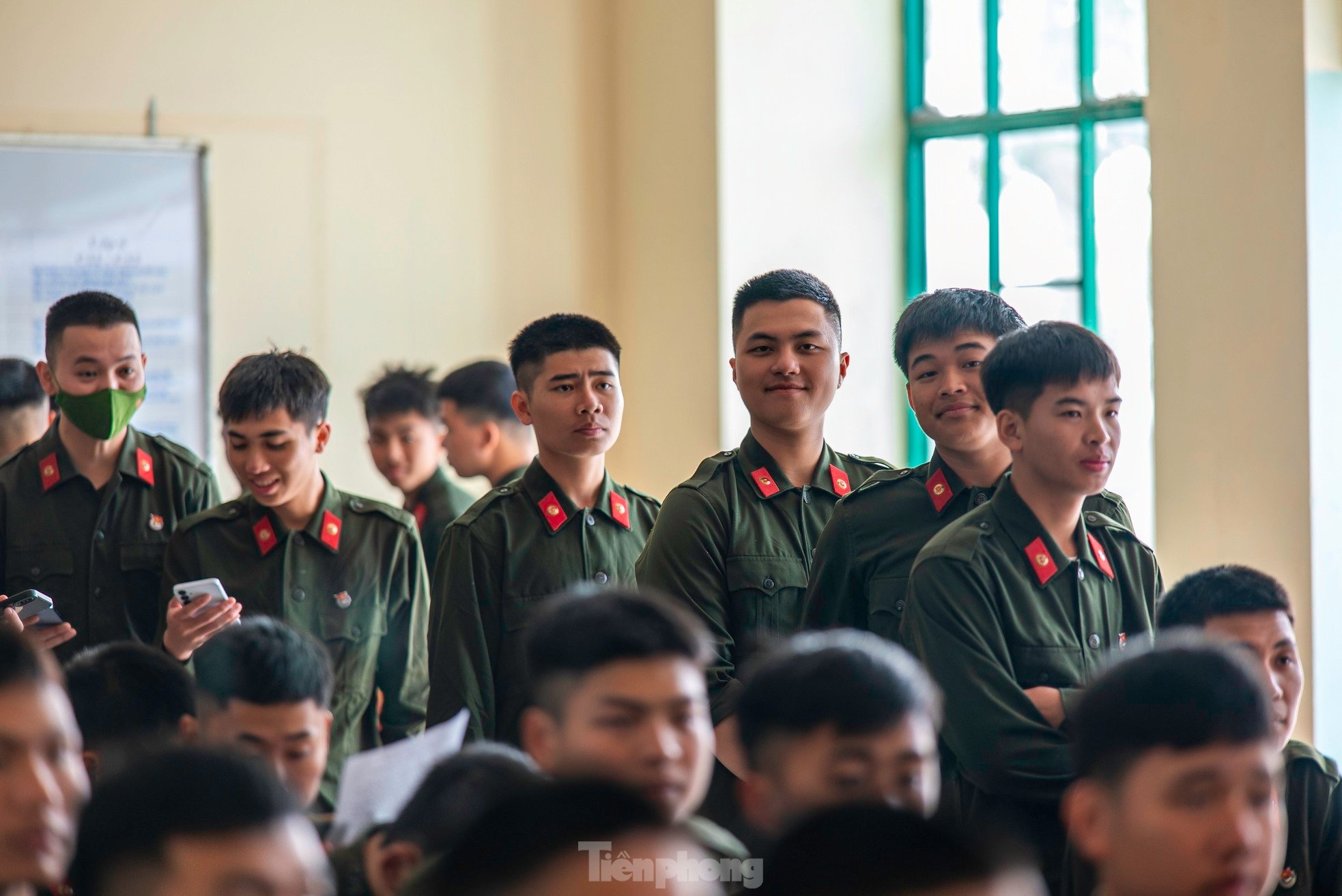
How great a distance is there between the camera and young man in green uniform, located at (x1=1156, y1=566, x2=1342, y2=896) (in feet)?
8.13

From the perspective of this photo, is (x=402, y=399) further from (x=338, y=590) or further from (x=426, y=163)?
(x=338, y=590)

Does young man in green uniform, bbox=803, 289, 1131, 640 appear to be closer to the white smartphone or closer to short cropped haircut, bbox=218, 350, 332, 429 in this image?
the white smartphone

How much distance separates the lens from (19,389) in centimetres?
435

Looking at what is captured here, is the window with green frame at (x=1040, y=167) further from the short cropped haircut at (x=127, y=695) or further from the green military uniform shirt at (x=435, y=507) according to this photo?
the short cropped haircut at (x=127, y=695)

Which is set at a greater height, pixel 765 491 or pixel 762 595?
pixel 765 491

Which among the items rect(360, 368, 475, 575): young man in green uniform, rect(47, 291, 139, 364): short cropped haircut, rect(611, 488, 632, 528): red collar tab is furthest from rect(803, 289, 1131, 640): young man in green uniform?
rect(360, 368, 475, 575): young man in green uniform

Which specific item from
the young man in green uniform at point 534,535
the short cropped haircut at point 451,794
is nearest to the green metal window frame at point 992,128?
the young man in green uniform at point 534,535

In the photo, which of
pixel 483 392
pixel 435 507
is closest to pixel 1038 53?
pixel 483 392

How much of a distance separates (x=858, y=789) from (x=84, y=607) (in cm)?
220

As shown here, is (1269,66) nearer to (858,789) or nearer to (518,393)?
(518,393)

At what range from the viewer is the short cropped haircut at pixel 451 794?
6.01 ft

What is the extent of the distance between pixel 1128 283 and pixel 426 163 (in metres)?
2.50

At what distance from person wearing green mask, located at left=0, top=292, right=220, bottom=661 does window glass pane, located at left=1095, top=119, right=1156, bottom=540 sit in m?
3.11

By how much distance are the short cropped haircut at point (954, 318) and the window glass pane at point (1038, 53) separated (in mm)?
2579
